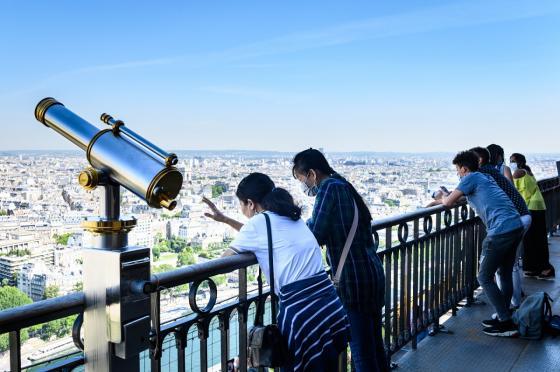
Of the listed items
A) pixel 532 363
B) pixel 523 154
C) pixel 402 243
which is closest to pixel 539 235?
pixel 523 154

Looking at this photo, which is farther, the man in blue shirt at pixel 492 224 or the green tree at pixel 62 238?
the man in blue shirt at pixel 492 224

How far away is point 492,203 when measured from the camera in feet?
16.4

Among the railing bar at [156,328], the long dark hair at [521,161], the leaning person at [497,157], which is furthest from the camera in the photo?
the long dark hair at [521,161]

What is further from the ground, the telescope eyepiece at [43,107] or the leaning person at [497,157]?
the telescope eyepiece at [43,107]

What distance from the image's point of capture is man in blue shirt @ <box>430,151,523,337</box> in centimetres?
498

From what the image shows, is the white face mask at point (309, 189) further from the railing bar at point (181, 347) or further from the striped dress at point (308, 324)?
the railing bar at point (181, 347)

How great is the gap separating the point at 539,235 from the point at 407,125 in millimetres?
27945

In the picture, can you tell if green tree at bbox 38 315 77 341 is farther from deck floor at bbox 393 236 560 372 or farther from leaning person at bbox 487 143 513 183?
leaning person at bbox 487 143 513 183

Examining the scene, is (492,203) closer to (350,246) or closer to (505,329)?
(505,329)

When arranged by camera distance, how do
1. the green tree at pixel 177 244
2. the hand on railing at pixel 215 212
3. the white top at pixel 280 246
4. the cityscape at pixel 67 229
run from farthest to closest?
the hand on railing at pixel 215 212
the green tree at pixel 177 244
the white top at pixel 280 246
the cityscape at pixel 67 229

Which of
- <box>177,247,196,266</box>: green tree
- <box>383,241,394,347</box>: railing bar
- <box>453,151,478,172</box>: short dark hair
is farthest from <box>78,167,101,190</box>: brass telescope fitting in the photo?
<box>453,151,478,172</box>: short dark hair

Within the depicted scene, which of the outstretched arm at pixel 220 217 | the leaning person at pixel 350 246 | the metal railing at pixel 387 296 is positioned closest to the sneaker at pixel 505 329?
the metal railing at pixel 387 296

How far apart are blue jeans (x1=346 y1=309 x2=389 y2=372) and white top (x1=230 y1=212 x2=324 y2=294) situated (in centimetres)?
78

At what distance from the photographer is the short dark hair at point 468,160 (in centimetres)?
514
